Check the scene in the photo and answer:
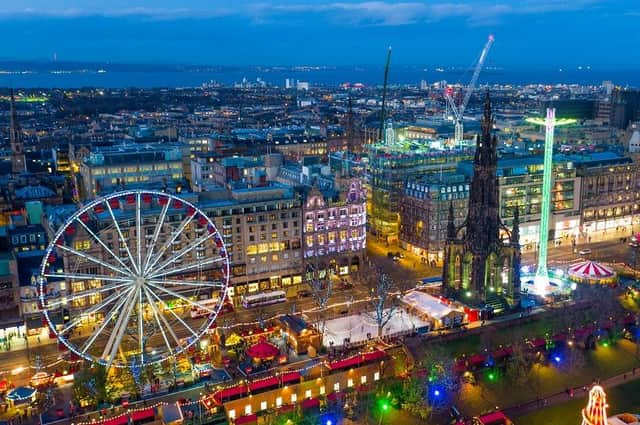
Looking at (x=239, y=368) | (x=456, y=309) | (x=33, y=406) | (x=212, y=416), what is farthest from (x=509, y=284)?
(x=33, y=406)

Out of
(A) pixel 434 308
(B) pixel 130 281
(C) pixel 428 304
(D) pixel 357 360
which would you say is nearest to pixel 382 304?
(A) pixel 434 308

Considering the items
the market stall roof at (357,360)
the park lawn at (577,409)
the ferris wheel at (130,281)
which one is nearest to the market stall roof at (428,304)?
the market stall roof at (357,360)

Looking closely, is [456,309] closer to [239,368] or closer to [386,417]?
[386,417]

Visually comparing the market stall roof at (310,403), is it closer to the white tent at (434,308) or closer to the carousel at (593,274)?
the white tent at (434,308)

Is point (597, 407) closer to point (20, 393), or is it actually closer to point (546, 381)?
point (546, 381)

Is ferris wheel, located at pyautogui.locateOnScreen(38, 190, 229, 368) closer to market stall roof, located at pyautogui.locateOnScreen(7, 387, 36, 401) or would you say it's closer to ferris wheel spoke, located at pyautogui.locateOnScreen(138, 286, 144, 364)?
ferris wheel spoke, located at pyautogui.locateOnScreen(138, 286, 144, 364)

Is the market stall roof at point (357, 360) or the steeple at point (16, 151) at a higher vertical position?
the steeple at point (16, 151)
